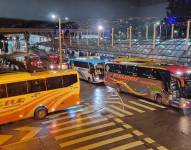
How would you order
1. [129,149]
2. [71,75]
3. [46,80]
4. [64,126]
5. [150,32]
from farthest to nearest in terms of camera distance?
1. [150,32]
2. [71,75]
3. [46,80]
4. [64,126]
5. [129,149]

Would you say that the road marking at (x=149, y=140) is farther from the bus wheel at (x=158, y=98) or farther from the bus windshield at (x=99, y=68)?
the bus windshield at (x=99, y=68)

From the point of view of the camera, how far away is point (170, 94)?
17.9 metres

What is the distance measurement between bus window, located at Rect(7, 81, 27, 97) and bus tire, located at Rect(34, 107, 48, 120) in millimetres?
1538

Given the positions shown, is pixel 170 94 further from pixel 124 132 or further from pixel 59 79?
pixel 59 79

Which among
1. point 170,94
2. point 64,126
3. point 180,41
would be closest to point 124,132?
point 64,126

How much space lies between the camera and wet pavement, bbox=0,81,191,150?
12.3 m

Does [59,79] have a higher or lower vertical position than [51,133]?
higher

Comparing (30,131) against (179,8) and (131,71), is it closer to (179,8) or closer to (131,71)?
(131,71)

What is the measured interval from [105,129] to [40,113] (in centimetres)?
457

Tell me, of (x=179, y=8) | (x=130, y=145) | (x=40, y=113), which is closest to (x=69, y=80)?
(x=40, y=113)

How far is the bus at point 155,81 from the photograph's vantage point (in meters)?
17.2

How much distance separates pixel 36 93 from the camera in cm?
1606

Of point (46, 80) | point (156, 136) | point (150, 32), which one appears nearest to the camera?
point (156, 136)

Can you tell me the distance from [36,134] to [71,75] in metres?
5.21
